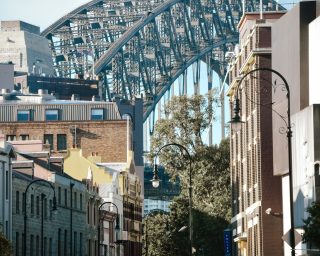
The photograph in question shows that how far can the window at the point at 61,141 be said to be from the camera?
19325 cm

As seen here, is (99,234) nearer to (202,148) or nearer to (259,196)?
(202,148)

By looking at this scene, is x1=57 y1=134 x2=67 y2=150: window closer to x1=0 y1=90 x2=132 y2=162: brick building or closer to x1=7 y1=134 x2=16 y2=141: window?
x1=0 y1=90 x2=132 y2=162: brick building

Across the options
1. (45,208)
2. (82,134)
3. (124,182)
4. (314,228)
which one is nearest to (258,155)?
(45,208)

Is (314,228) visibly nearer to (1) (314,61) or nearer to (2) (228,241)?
(1) (314,61)

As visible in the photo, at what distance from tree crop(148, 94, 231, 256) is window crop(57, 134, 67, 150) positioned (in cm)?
2935

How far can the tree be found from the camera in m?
→ 152

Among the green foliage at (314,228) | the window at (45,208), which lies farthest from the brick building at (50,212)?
the green foliage at (314,228)

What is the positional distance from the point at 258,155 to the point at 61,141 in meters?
84.3

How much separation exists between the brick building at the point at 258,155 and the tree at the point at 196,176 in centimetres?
2563

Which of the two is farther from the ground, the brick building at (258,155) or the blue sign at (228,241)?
the brick building at (258,155)

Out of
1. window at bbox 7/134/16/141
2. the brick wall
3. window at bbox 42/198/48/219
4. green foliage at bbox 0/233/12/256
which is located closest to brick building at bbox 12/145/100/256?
window at bbox 42/198/48/219

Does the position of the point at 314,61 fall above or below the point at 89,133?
above

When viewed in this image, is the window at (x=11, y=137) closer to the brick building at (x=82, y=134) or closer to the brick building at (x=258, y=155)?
the brick building at (x=82, y=134)

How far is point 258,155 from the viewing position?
366 ft
